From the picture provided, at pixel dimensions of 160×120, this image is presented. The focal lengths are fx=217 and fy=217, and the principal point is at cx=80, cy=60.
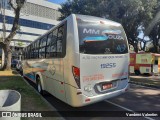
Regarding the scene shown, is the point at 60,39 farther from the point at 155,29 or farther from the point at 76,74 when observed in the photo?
the point at 155,29

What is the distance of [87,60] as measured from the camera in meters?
6.48

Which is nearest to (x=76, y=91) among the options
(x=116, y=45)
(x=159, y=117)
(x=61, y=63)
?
(x=61, y=63)

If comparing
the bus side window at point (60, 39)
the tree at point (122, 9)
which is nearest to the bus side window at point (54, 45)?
the bus side window at point (60, 39)

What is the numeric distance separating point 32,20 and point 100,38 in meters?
60.3

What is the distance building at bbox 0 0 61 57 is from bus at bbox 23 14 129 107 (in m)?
52.5

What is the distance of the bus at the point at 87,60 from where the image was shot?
20.9 feet

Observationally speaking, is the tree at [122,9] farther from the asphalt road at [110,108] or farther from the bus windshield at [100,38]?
the bus windshield at [100,38]

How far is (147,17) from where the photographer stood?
26.0 meters

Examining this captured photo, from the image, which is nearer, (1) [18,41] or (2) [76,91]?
(2) [76,91]

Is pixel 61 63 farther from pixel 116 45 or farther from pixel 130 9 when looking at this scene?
pixel 130 9

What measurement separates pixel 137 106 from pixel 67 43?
148 inches

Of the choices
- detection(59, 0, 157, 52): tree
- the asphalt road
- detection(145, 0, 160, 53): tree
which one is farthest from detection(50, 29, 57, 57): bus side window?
detection(145, 0, 160, 53): tree

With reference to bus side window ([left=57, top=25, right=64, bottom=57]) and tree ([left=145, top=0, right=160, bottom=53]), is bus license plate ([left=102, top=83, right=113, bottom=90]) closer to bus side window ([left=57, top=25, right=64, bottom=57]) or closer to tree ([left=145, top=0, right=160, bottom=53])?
bus side window ([left=57, top=25, right=64, bottom=57])

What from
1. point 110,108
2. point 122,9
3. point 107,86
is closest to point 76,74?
point 107,86
